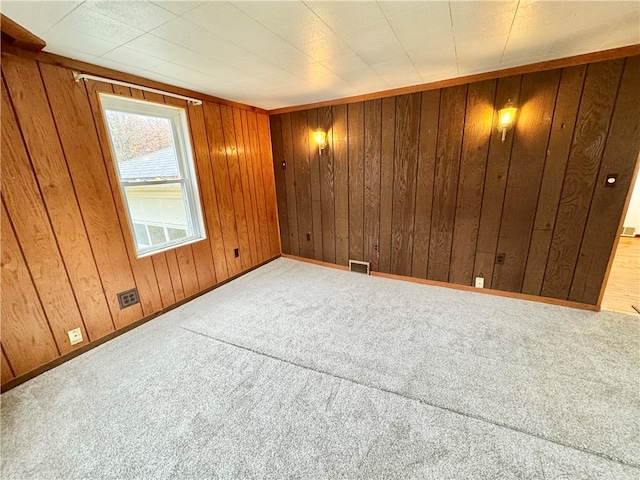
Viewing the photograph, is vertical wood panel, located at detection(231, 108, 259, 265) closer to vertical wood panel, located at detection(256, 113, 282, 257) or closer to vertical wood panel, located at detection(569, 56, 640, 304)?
A: vertical wood panel, located at detection(256, 113, 282, 257)

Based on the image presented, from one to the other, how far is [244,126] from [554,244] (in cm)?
364

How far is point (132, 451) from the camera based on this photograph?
1312mm

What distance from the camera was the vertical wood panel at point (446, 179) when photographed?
2.56 m

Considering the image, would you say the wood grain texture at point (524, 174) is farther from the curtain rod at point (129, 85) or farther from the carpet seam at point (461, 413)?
the curtain rod at point (129, 85)

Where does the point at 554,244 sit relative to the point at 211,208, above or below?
below

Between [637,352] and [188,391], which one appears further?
[637,352]

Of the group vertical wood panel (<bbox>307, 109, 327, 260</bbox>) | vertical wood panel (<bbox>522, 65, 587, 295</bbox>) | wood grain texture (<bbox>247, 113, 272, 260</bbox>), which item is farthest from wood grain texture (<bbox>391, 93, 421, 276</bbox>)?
wood grain texture (<bbox>247, 113, 272, 260</bbox>)

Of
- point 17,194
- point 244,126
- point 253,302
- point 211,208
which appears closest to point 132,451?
point 253,302

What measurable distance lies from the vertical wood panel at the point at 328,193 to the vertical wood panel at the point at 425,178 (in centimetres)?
109

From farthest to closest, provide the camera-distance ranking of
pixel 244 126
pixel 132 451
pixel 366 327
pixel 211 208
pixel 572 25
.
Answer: pixel 244 126
pixel 211 208
pixel 366 327
pixel 572 25
pixel 132 451

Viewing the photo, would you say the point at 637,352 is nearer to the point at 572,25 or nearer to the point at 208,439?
the point at 572,25

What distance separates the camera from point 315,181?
3553mm

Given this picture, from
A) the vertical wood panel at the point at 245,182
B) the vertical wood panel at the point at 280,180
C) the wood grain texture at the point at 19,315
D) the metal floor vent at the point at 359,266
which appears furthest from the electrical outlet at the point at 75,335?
the metal floor vent at the point at 359,266

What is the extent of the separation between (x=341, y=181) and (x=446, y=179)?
4.07ft
